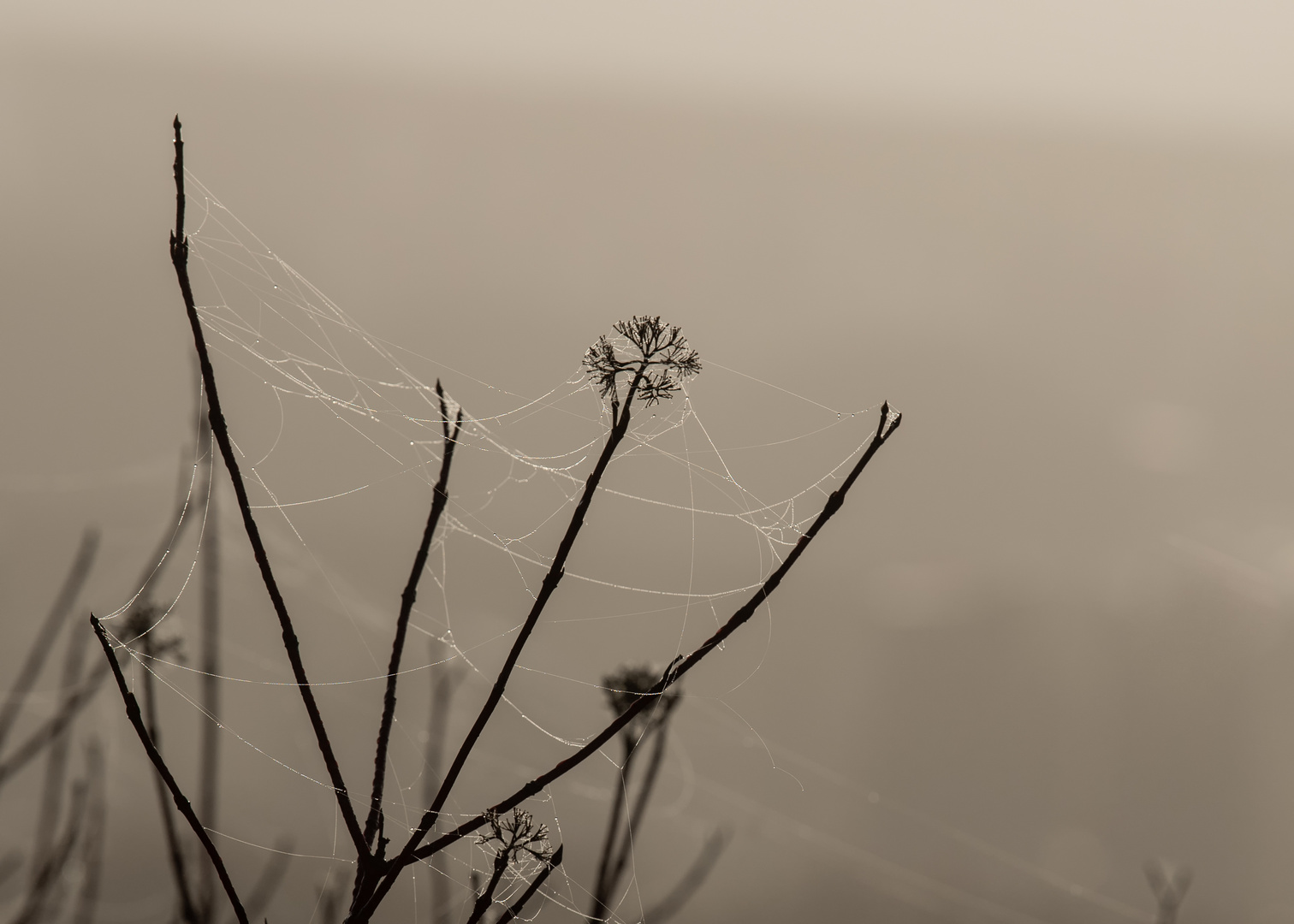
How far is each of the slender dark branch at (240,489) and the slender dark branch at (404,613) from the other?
72 millimetres

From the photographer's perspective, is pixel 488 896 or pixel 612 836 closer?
pixel 488 896

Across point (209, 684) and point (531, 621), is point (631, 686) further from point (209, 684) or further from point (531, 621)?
point (531, 621)

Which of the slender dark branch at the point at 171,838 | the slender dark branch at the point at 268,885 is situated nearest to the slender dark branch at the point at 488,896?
the slender dark branch at the point at 171,838

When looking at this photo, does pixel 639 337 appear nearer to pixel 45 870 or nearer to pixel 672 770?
pixel 45 870

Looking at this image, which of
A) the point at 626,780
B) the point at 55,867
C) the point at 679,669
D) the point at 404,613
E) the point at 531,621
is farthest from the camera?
the point at 55,867

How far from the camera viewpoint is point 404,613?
152cm

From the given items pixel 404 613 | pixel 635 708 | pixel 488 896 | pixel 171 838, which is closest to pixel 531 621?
pixel 635 708

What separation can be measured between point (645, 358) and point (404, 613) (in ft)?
1.89

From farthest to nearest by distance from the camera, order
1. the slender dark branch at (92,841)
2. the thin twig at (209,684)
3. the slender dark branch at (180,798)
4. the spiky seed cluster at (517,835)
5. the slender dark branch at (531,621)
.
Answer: the slender dark branch at (92,841) < the thin twig at (209,684) < the spiky seed cluster at (517,835) < the slender dark branch at (180,798) < the slender dark branch at (531,621)

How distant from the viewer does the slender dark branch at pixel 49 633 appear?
8.52 ft

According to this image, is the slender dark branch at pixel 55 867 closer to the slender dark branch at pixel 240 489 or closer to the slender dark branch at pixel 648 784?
the slender dark branch at pixel 648 784

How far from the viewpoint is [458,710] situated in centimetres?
2172

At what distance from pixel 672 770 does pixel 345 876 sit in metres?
15.9

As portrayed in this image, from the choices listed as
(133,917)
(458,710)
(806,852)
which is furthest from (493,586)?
(133,917)
